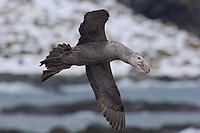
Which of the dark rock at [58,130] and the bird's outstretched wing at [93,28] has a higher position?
the dark rock at [58,130]

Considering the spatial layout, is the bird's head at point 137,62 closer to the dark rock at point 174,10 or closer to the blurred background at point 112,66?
the blurred background at point 112,66

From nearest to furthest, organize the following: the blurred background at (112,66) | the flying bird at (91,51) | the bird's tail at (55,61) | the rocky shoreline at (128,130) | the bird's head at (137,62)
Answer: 1. the bird's head at (137,62)
2. the flying bird at (91,51)
3. the bird's tail at (55,61)
4. the rocky shoreline at (128,130)
5. the blurred background at (112,66)

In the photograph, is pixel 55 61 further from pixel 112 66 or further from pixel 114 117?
pixel 112 66

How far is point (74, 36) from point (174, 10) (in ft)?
10.9

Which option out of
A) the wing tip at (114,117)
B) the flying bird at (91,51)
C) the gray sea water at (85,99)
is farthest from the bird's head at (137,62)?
the gray sea water at (85,99)

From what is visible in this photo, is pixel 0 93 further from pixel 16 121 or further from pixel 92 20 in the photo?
pixel 92 20

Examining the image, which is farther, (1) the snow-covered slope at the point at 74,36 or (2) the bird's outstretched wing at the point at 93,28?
(1) the snow-covered slope at the point at 74,36

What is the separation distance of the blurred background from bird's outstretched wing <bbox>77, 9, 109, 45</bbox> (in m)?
5.17

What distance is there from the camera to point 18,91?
1030 centimetres

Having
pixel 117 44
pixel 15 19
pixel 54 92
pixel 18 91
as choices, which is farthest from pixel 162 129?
pixel 117 44

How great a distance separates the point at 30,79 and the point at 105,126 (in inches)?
79.5

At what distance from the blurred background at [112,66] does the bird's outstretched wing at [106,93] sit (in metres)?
4.45

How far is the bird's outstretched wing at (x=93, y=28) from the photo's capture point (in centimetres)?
442

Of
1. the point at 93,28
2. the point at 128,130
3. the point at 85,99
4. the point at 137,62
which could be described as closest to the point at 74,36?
the point at 85,99
